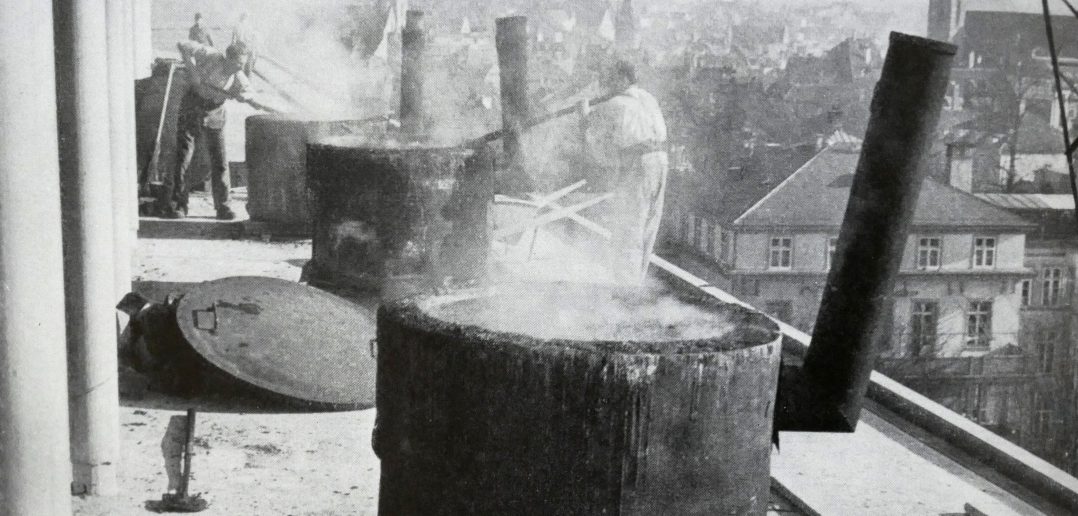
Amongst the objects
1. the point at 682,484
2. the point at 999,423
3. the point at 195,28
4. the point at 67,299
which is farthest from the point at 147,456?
the point at 999,423

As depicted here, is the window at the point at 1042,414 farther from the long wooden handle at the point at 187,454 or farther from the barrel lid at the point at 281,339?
the long wooden handle at the point at 187,454

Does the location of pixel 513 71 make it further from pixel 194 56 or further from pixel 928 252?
pixel 928 252

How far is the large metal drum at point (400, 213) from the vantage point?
8328 mm

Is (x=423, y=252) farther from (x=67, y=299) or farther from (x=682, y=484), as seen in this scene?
(x=682, y=484)

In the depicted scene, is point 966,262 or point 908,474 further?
point 966,262

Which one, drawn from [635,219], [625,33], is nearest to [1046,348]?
[625,33]

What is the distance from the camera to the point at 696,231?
120 feet

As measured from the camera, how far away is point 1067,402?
36.7 metres

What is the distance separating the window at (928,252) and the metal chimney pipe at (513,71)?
28014 millimetres

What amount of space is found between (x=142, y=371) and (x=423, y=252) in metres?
2.14

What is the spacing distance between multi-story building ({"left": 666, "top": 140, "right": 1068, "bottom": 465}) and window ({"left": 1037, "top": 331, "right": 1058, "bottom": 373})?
21 centimetres

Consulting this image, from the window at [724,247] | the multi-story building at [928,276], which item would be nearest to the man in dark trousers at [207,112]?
the multi-story building at [928,276]

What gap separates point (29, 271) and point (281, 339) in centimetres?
329

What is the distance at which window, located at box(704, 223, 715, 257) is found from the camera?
35219mm
